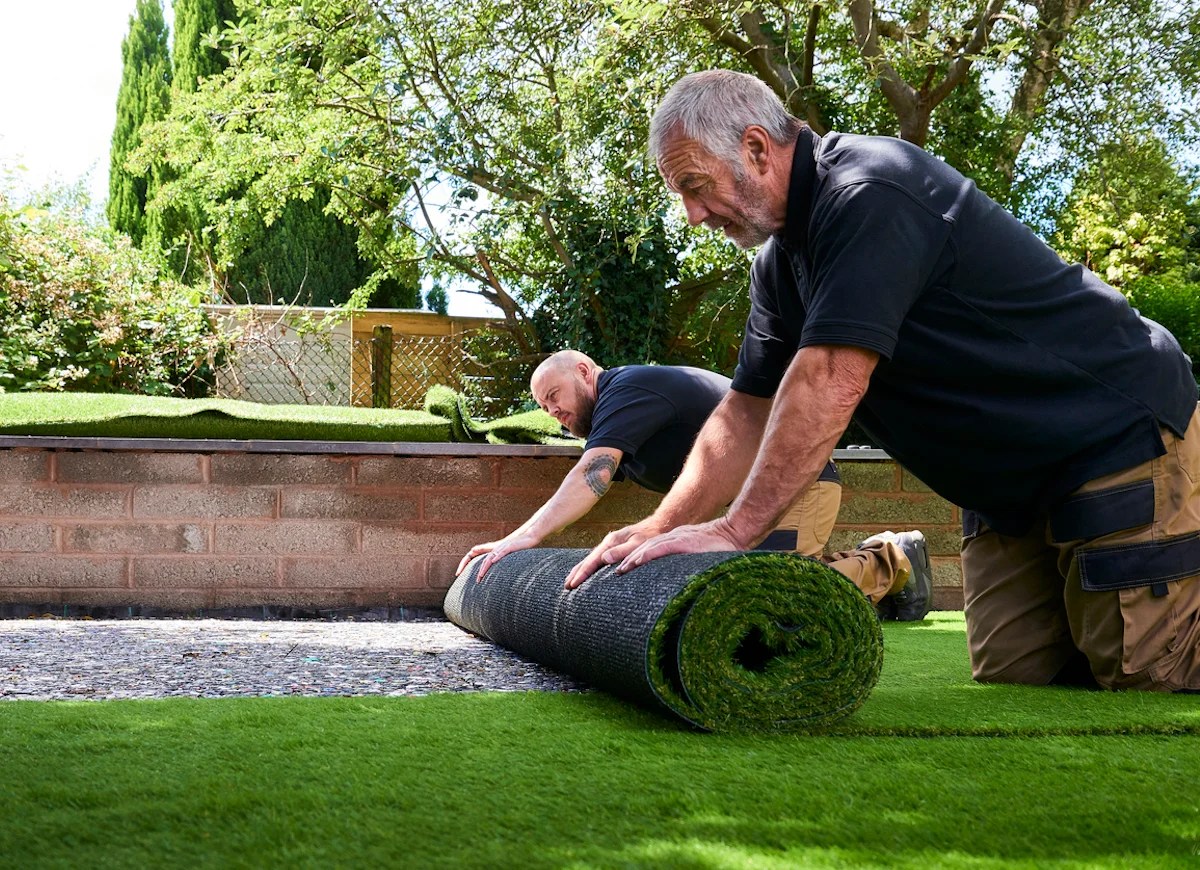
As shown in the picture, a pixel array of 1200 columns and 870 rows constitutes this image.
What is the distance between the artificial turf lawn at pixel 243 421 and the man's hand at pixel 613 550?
119 inches

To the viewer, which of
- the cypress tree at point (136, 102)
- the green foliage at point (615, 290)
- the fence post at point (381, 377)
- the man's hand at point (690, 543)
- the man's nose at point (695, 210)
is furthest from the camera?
the cypress tree at point (136, 102)

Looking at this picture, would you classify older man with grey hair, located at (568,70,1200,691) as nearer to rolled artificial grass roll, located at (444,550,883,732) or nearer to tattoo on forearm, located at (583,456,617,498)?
rolled artificial grass roll, located at (444,550,883,732)

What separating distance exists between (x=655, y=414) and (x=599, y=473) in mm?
322

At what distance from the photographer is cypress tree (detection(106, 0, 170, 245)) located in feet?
62.7

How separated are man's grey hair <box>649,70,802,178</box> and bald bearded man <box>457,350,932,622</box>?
1830 mm

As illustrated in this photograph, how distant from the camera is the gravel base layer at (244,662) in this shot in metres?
2.98

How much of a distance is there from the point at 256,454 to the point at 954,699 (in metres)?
3.86

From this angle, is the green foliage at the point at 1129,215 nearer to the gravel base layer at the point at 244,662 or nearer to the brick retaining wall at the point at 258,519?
the brick retaining wall at the point at 258,519

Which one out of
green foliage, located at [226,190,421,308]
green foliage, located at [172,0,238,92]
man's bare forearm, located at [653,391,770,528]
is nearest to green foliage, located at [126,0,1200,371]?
man's bare forearm, located at [653,391,770,528]

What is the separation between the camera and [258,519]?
219 inches

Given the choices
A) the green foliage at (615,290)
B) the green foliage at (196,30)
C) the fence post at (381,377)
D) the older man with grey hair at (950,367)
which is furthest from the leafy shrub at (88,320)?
the green foliage at (196,30)

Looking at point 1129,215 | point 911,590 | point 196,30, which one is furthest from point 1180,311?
point 196,30

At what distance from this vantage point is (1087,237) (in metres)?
14.0

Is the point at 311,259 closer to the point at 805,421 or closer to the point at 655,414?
the point at 655,414
